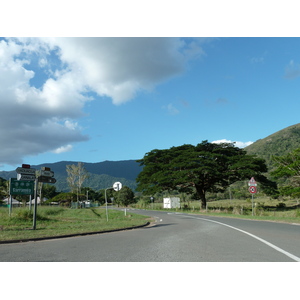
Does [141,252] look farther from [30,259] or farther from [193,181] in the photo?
[193,181]

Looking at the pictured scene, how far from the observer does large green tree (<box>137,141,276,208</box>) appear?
141 ft

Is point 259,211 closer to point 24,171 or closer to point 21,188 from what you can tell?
point 21,188

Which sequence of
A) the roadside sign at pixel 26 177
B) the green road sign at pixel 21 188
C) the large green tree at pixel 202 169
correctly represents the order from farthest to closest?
the large green tree at pixel 202 169 → the green road sign at pixel 21 188 → the roadside sign at pixel 26 177

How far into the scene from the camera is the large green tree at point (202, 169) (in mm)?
42972

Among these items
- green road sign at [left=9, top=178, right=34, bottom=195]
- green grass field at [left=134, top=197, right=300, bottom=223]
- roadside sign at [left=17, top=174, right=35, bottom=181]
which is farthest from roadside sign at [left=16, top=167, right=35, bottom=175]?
green grass field at [left=134, top=197, right=300, bottom=223]

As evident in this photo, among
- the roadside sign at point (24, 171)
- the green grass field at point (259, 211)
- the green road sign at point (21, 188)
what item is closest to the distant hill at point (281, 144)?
the green grass field at point (259, 211)

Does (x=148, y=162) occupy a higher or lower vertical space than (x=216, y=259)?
higher

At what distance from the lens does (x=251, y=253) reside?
310 inches

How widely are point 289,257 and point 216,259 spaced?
1964 mm

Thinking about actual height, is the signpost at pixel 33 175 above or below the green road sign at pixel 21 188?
above

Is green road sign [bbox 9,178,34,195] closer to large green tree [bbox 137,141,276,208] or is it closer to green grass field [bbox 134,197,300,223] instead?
green grass field [bbox 134,197,300,223]

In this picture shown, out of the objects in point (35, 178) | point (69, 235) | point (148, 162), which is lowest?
point (69, 235)

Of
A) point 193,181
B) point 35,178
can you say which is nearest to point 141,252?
point 35,178

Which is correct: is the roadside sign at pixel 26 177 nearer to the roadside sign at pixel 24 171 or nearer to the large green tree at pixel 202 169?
the roadside sign at pixel 24 171
